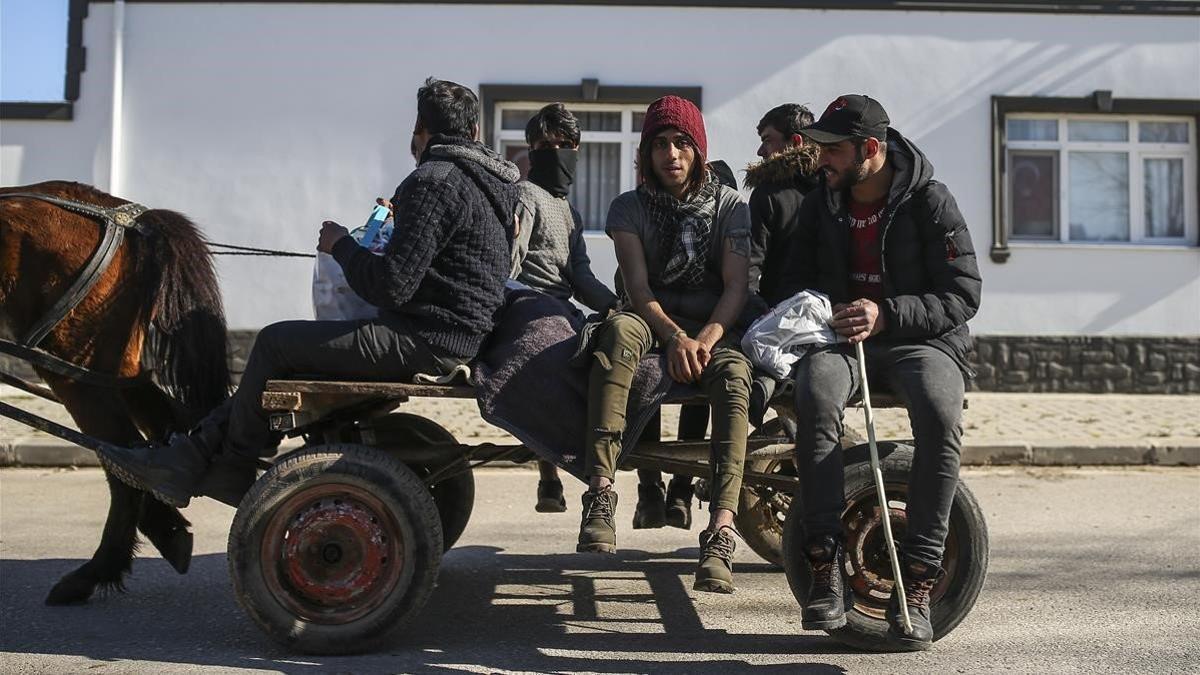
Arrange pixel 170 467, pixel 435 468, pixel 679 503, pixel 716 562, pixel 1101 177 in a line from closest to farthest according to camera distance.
Result: pixel 716 562
pixel 170 467
pixel 435 468
pixel 679 503
pixel 1101 177

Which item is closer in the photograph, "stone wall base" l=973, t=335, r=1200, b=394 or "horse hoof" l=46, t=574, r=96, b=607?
"horse hoof" l=46, t=574, r=96, b=607

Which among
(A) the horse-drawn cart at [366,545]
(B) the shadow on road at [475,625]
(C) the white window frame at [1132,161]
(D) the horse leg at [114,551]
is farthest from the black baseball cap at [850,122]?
(C) the white window frame at [1132,161]

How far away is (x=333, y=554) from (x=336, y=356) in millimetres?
704

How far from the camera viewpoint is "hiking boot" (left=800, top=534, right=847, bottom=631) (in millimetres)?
4188

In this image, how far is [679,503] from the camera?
18.1 ft

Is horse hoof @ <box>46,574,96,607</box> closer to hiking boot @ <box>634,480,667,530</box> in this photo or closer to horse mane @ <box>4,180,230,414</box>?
horse mane @ <box>4,180,230,414</box>

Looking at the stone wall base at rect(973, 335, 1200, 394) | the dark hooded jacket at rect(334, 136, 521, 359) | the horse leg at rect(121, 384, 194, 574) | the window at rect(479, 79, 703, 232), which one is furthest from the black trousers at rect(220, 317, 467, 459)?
the stone wall base at rect(973, 335, 1200, 394)

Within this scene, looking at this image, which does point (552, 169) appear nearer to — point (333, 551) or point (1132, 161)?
point (333, 551)

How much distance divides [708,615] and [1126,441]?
5.80 metres

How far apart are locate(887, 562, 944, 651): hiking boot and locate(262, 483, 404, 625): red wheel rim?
1.71 m

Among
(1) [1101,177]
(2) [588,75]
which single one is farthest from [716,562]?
→ (1) [1101,177]

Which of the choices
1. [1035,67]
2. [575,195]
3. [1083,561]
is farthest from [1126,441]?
[575,195]

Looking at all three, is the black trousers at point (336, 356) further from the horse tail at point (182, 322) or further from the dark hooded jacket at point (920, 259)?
the dark hooded jacket at point (920, 259)

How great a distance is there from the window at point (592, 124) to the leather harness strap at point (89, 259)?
8.02 m
